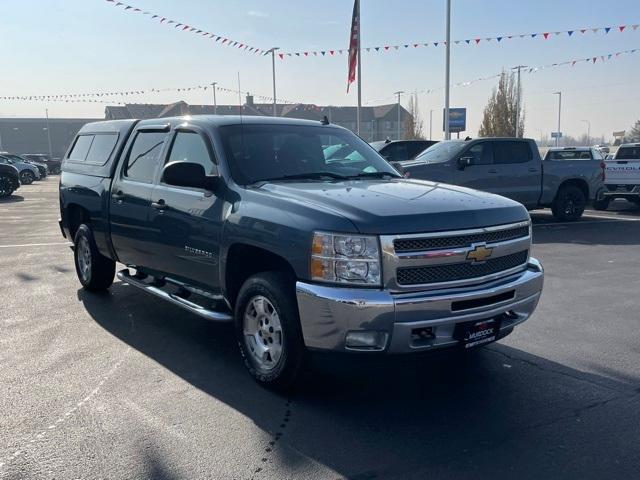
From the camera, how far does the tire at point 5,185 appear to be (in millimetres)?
22578

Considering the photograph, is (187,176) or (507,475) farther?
(187,176)

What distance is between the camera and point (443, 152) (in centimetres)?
1319

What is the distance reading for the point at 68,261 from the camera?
935cm

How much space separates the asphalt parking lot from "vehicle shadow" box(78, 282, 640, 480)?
12mm

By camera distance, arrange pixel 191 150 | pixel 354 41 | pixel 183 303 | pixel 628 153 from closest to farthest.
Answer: pixel 183 303 → pixel 191 150 → pixel 628 153 → pixel 354 41

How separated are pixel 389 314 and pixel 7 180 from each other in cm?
2289

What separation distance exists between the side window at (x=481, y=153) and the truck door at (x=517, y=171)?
0.40ft

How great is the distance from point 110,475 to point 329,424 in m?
1.31

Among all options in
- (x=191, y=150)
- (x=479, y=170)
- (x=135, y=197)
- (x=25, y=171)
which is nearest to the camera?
(x=191, y=150)

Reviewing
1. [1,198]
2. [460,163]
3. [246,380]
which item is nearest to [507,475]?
[246,380]

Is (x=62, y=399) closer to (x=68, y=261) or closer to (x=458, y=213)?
(x=458, y=213)

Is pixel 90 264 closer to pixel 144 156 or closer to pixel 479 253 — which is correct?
pixel 144 156

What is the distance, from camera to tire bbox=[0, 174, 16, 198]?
74.1ft

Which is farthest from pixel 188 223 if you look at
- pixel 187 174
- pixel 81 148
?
pixel 81 148
